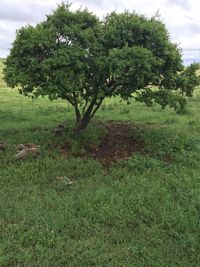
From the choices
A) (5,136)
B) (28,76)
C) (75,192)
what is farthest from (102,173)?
(5,136)

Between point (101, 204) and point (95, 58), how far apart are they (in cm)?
482

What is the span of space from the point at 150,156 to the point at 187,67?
3640mm

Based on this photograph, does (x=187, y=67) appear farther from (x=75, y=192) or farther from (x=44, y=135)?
(x=75, y=192)

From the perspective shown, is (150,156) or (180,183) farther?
(150,156)

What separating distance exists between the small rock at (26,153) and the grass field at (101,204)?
Answer: 18 centimetres

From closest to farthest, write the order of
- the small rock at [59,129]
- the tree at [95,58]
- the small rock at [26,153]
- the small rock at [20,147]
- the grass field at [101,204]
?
1. the grass field at [101,204]
2. the small rock at [26,153]
3. the tree at [95,58]
4. the small rock at [20,147]
5. the small rock at [59,129]

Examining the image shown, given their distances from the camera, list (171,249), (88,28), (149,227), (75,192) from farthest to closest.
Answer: (88,28) < (75,192) < (149,227) < (171,249)

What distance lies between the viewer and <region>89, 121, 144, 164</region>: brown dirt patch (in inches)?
434

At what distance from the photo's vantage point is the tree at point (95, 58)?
10953mm

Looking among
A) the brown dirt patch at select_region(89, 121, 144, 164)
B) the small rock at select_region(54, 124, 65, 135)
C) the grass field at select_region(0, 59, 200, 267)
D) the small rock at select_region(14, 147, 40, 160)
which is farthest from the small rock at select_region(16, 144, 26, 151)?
the brown dirt patch at select_region(89, 121, 144, 164)

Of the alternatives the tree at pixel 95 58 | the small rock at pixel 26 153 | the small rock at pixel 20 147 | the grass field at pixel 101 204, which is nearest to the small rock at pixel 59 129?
the grass field at pixel 101 204

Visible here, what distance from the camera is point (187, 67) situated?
41.8 ft

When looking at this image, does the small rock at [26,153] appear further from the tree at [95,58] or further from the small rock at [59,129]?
the small rock at [59,129]

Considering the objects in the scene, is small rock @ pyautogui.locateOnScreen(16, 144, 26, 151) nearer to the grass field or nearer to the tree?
the grass field
